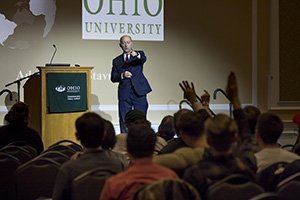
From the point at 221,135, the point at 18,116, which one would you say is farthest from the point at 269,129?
the point at 18,116

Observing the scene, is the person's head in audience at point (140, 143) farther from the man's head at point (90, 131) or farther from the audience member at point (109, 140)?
the audience member at point (109, 140)

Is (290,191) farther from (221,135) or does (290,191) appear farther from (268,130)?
(268,130)

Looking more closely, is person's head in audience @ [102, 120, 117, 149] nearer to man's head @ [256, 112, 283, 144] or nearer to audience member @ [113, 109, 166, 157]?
audience member @ [113, 109, 166, 157]

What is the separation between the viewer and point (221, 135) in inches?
107

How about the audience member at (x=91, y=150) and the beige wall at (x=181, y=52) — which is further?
the beige wall at (x=181, y=52)

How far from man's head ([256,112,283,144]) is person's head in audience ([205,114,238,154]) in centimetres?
66

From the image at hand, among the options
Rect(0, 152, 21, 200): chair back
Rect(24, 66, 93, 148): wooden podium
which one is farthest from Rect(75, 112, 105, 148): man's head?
Rect(24, 66, 93, 148): wooden podium

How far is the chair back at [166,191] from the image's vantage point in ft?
7.55

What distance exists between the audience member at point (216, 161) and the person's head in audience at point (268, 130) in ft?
2.14

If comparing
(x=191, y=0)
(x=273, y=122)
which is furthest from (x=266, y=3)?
(x=273, y=122)

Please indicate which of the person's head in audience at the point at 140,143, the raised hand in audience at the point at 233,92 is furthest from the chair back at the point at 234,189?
the raised hand in audience at the point at 233,92

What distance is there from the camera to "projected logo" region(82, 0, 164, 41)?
8.94 m

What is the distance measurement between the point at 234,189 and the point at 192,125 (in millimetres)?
762

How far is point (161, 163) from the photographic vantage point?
2.97 meters
